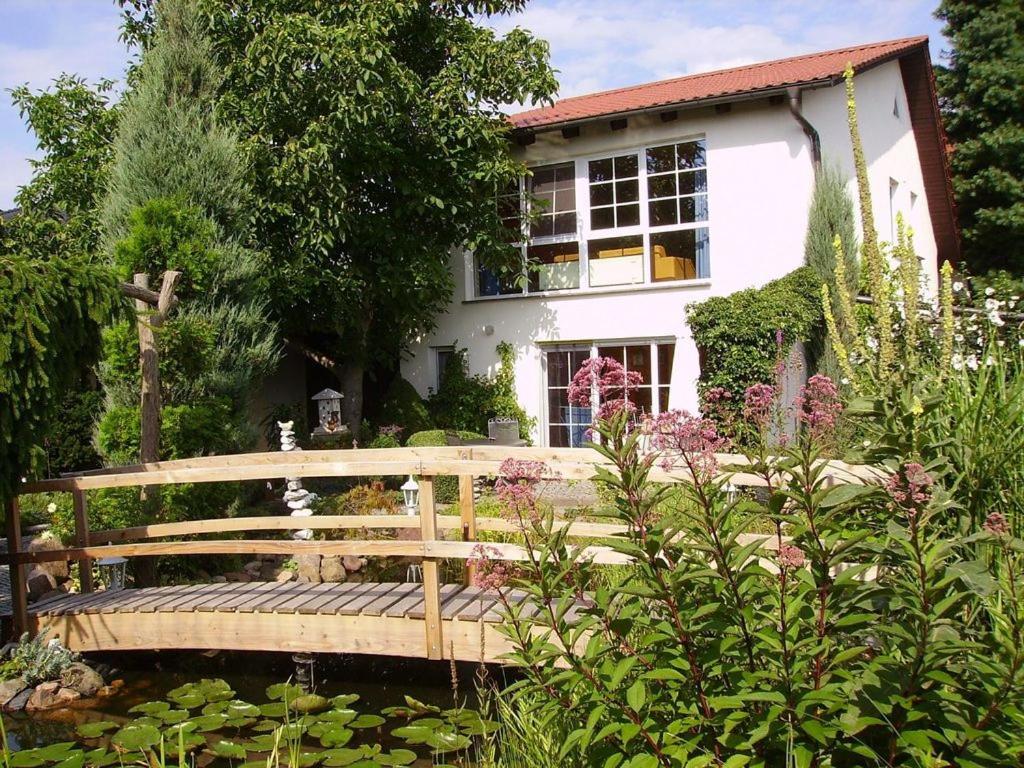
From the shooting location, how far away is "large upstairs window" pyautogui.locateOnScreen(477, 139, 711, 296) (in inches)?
467

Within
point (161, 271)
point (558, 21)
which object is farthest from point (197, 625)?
point (558, 21)

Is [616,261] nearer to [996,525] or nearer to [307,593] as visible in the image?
[307,593]

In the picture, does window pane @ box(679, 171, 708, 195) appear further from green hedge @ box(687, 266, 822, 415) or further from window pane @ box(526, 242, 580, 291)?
green hedge @ box(687, 266, 822, 415)

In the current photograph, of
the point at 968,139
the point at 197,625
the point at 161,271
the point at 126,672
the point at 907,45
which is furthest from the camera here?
the point at 968,139

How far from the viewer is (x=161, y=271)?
784 cm

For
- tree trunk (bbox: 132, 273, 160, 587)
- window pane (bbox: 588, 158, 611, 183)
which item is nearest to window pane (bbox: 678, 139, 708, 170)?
window pane (bbox: 588, 158, 611, 183)

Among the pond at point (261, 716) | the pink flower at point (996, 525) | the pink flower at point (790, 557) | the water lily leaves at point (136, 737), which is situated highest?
the pink flower at point (996, 525)

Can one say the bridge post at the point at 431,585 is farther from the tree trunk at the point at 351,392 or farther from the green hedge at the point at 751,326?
the tree trunk at the point at 351,392

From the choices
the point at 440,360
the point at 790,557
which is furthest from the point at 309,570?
the point at 440,360

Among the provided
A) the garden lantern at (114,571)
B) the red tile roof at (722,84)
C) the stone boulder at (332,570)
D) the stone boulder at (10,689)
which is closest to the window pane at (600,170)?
the red tile roof at (722,84)

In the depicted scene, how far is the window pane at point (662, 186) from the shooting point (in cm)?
1198

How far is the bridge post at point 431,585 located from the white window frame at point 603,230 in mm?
7690

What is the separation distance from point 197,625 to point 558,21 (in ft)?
38.8

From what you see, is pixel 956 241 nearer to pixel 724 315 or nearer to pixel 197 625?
pixel 724 315
